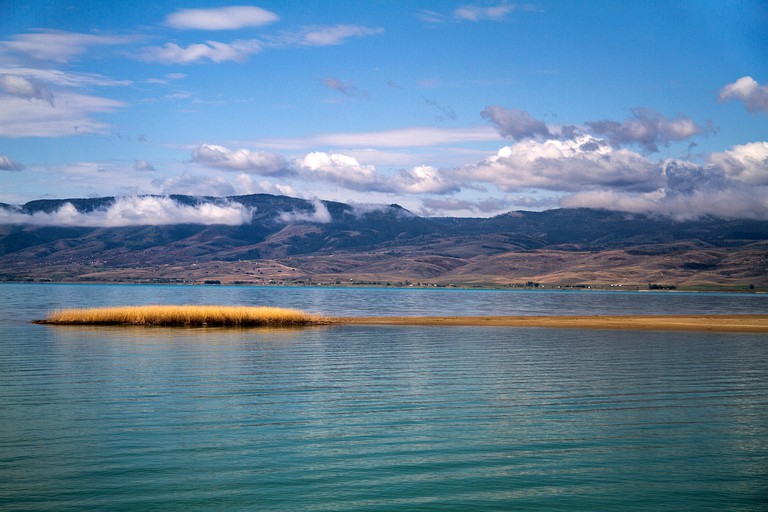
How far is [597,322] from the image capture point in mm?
78938

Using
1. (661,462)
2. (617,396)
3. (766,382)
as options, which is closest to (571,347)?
(766,382)

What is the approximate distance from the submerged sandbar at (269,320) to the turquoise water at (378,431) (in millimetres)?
23372

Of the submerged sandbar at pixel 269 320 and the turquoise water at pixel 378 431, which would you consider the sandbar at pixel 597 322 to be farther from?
the turquoise water at pixel 378 431

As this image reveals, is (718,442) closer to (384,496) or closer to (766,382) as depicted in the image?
(384,496)

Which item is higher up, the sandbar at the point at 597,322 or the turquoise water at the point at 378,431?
the turquoise water at the point at 378,431

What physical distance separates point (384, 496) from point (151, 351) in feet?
104

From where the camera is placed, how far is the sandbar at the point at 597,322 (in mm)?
73312

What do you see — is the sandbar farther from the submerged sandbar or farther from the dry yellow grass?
the dry yellow grass

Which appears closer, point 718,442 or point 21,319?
point 718,442

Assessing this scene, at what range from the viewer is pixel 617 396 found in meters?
30.9

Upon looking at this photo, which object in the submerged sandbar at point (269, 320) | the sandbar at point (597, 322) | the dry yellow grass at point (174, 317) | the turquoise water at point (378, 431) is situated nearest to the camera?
the turquoise water at point (378, 431)

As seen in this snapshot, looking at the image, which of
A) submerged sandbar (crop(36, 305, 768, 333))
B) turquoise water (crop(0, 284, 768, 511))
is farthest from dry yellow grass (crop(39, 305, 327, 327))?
turquoise water (crop(0, 284, 768, 511))

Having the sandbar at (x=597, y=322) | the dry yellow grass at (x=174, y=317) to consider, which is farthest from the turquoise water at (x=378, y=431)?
the sandbar at (x=597, y=322)

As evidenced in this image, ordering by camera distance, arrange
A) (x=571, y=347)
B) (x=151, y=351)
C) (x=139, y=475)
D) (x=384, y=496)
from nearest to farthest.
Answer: (x=384, y=496) < (x=139, y=475) < (x=151, y=351) < (x=571, y=347)
